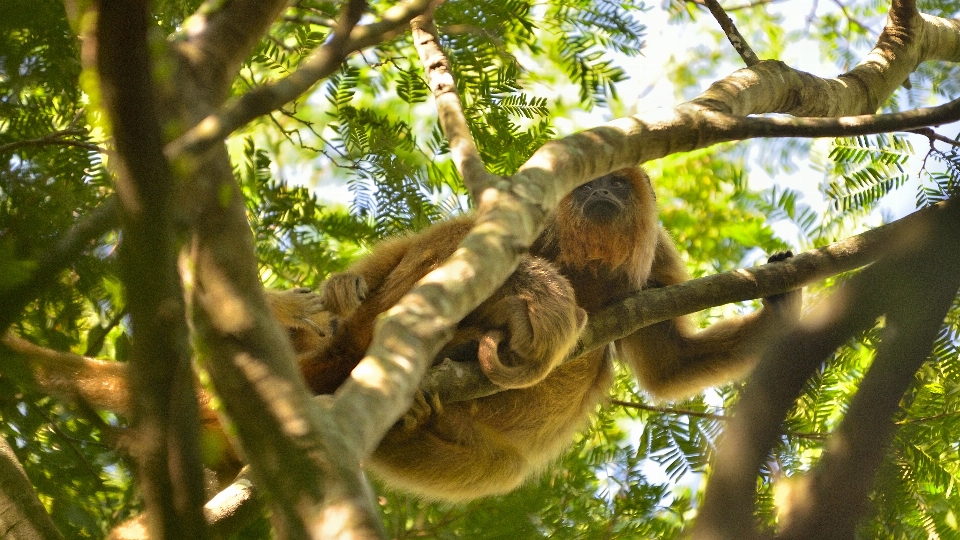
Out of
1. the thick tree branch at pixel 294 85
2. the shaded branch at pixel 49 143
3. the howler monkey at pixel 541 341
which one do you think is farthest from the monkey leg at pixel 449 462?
the thick tree branch at pixel 294 85

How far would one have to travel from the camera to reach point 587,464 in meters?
5.37

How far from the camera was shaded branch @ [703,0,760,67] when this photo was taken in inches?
177

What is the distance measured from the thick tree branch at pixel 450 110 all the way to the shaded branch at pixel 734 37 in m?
1.47

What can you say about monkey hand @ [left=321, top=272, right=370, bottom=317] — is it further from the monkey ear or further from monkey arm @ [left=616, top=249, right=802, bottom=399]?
monkey arm @ [left=616, top=249, right=802, bottom=399]

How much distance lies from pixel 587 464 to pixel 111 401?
2.71 m

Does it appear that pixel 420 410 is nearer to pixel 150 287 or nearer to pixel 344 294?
pixel 344 294

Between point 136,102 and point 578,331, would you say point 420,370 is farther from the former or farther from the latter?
point 578,331

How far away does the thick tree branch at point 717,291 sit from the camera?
13.7ft

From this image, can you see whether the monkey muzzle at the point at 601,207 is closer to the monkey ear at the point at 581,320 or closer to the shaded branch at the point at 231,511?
the monkey ear at the point at 581,320

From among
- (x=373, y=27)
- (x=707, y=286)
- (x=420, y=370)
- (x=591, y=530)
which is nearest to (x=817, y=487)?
(x=420, y=370)

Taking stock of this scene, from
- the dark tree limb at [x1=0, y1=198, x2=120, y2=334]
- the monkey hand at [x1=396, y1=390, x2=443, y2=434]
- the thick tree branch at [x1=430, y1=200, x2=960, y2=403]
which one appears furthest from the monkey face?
the dark tree limb at [x1=0, y1=198, x2=120, y2=334]

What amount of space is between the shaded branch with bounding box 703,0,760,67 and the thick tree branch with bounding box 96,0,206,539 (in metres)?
3.53

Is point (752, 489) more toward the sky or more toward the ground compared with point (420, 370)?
more toward the ground

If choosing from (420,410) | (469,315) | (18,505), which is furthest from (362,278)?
(18,505)
